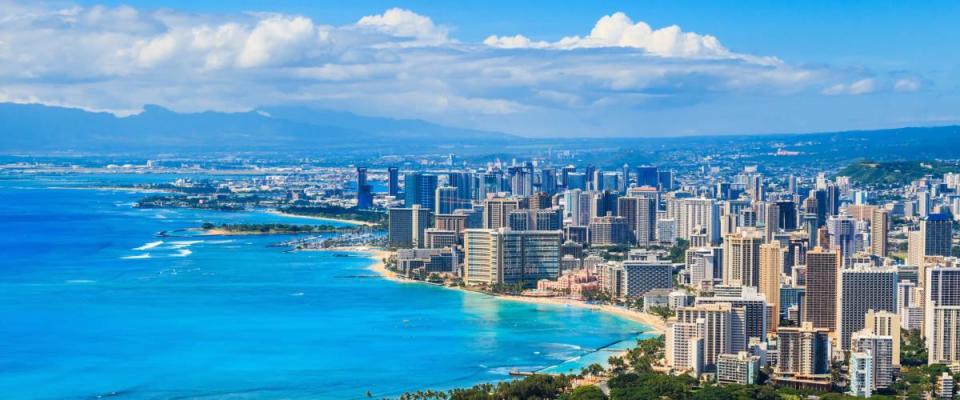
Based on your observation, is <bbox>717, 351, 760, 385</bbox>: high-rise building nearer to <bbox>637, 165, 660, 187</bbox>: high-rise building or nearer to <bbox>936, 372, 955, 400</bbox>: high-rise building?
<bbox>936, 372, 955, 400</bbox>: high-rise building

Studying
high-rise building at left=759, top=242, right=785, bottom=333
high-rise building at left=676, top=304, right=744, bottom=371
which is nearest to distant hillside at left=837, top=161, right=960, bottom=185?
high-rise building at left=759, top=242, right=785, bottom=333

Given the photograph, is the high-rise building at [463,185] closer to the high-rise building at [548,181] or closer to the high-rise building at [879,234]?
the high-rise building at [548,181]

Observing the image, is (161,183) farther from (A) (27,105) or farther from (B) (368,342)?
(A) (27,105)

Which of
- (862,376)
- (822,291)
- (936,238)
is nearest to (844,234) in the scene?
(936,238)

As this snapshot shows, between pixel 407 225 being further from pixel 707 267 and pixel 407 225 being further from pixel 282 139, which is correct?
pixel 282 139

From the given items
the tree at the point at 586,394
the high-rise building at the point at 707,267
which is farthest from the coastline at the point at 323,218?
the tree at the point at 586,394

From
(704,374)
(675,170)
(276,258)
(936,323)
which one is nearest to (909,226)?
(276,258)
